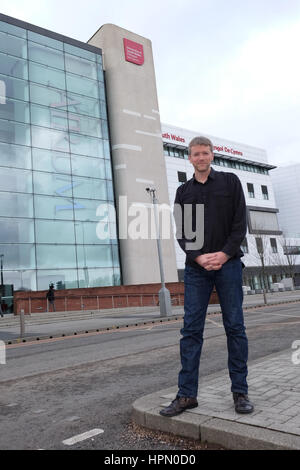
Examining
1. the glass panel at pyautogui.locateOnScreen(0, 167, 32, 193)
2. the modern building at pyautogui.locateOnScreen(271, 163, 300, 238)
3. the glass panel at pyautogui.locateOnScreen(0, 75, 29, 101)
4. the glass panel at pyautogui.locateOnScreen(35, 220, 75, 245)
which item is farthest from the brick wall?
the modern building at pyautogui.locateOnScreen(271, 163, 300, 238)

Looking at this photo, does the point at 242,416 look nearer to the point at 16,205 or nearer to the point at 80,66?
the point at 16,205

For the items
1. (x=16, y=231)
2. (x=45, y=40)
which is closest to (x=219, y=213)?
(x=16, y=231)

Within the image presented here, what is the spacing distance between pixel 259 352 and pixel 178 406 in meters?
3.87

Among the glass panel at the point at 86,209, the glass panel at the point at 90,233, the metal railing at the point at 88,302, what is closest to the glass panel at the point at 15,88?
the glass panel at the point at 86,209

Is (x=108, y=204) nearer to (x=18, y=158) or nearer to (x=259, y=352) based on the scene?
(x=18, y=158)

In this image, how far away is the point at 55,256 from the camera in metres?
26.8

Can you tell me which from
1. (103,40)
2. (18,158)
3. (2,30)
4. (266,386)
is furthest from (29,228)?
(266,386)

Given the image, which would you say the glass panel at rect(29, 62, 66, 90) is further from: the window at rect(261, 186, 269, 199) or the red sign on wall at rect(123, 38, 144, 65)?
the window at rect(261, 186, 269, 199)

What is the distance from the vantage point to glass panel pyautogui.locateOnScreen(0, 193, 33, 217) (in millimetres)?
25188

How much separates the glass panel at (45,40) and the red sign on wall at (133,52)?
614 cm

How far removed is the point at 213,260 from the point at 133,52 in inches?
1393

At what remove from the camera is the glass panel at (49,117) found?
27797 millimetres

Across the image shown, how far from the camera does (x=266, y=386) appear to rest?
3.51 metres

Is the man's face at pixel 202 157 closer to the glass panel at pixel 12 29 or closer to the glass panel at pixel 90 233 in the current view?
the glass panel at pixel 90 233
